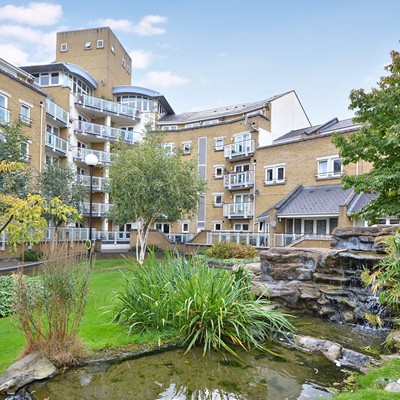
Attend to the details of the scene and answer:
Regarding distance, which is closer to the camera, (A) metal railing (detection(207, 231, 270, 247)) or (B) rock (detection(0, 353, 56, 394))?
(B) rock (detection(0, 353, 56, 394))

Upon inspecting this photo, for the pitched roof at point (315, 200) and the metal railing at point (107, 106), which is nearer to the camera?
the pitched roof at point (315, 200)

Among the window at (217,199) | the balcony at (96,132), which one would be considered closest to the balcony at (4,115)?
the balcony at (96,132)

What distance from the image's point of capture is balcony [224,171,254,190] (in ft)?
101

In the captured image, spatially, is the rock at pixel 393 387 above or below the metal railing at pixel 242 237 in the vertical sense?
below

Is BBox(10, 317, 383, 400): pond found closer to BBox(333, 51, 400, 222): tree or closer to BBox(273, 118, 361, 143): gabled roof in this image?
BBox(333, 51, 400, 222): tree

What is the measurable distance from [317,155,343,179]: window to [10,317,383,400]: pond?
69.9ft

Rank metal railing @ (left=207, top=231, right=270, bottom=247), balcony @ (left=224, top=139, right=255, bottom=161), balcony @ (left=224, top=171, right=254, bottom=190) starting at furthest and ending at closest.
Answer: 1. balcony @ (left=224, top=139, right=255, bottom=161)
2. balcony @ (left=224, top=171, right=254, bottom=190)
3. metal railing @ (left=207, top=231, right=270, bottom=247)

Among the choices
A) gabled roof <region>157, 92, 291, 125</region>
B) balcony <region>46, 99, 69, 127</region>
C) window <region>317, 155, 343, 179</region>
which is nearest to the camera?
window <region>317, 155, 343, 179</region>

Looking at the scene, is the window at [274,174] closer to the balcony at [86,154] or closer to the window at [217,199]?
the window at [217,199]

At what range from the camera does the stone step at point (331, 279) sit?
11.4 meters

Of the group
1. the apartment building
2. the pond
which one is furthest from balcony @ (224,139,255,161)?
the pond

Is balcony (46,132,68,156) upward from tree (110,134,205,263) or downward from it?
upward

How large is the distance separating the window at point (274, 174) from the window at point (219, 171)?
18.9 feet

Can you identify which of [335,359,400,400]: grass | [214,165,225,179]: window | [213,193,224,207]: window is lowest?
[335,359,400,400]: grass
